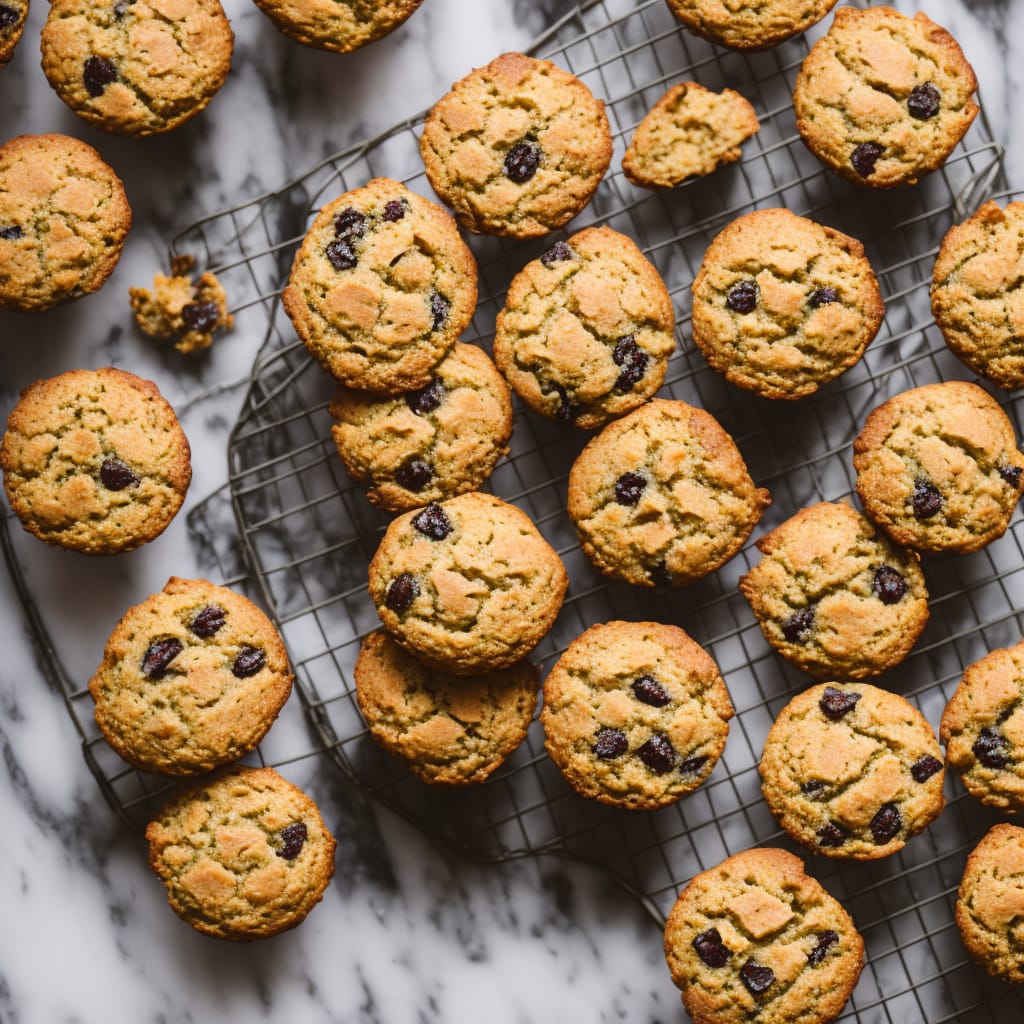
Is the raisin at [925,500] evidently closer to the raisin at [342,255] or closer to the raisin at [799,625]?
the raisin at [799,625]

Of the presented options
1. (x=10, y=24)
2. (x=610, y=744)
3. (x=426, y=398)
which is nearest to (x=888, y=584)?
(x=610, y=744)

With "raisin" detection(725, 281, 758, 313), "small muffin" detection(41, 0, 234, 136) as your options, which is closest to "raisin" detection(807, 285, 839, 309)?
"raisin" detection(725, 281, 758, 313)

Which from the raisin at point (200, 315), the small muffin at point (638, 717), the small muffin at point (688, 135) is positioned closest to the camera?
the small muffin at point (638, 717)

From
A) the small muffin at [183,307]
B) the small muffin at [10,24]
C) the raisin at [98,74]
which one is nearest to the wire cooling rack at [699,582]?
the small muffin at [183,307]

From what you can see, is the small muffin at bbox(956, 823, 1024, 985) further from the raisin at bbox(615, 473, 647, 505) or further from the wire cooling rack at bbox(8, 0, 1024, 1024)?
the raisin at bbox(615, 473, 647, 505)

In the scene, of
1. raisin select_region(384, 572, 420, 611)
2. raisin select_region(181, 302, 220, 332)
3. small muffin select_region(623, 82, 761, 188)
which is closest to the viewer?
raisin select_region(384, 572, 420, 611)

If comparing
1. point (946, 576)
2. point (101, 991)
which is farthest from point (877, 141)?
point (101, 991)

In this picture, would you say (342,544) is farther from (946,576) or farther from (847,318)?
(946,576)
